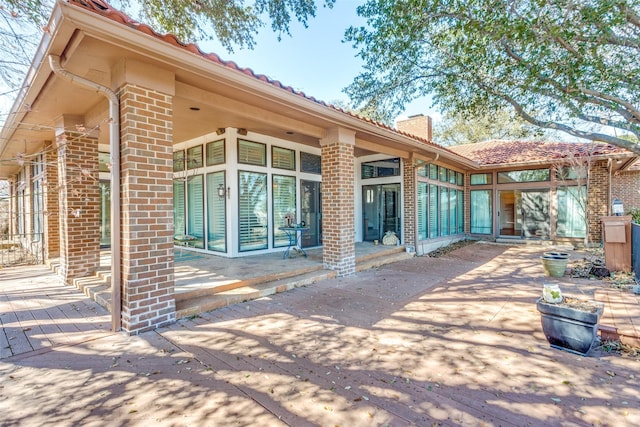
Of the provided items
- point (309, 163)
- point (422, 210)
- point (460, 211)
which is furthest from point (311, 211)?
point (460, 211)

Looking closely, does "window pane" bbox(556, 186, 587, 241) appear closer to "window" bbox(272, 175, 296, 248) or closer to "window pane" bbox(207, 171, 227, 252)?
"window" bbox(272, 175, 296, 248)

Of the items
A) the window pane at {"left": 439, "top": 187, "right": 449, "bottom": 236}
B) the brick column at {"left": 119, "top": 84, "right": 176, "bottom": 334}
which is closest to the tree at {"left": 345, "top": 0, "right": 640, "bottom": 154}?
the window pane at {"left": 439, "top": 187, "right": 449, "bottom": 236}

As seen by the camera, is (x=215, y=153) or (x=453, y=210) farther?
(x=453, y=210)

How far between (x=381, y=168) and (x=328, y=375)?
7474 millimetres

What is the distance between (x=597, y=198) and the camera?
9.67m

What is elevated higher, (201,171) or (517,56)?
(517,56)

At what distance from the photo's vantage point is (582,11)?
14.4 feet

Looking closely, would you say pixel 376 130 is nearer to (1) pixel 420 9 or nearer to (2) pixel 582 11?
(1) pixel 420 9

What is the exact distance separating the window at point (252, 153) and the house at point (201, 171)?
0.03 meters

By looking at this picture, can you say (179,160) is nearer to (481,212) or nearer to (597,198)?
(481,212)

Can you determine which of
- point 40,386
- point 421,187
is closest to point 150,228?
point 40,386

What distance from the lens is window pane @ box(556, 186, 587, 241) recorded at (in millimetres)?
10008

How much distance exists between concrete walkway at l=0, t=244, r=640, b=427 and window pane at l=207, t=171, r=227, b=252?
3.10 metres

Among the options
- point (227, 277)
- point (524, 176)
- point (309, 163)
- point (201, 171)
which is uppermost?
point (309, 163)
